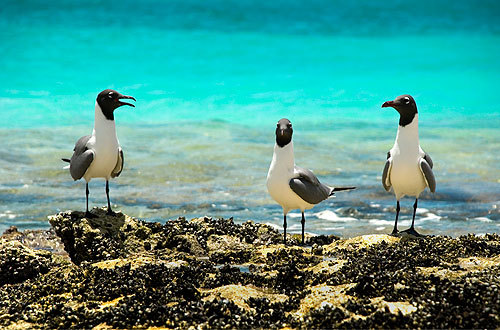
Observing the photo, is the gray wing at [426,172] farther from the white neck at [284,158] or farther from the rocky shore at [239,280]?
the white neck at [284,158]

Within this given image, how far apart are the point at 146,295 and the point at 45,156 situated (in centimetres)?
1694

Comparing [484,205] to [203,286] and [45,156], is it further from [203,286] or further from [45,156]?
[45,156]

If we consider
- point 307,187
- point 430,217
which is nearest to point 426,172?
point 307,187

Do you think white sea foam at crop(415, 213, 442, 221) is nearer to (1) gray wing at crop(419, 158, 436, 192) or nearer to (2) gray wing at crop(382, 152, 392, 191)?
(2) gray wing at crop(382, 152, 392, 191)

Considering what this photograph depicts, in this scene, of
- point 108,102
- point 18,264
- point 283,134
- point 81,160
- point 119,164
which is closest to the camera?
point 18,264

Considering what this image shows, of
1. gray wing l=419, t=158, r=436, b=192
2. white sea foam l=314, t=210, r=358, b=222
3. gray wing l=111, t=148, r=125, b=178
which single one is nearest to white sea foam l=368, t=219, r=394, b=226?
white sea foam l=314, t=210, r=358, b=222

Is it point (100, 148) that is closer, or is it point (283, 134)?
point (283, 134)

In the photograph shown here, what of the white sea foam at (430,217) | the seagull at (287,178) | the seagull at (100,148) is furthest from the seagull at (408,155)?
the white sea foam at (430,217)

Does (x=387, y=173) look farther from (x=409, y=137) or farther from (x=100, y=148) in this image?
(x=100, y=148)

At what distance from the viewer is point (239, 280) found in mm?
6691

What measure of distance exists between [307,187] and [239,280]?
211cm

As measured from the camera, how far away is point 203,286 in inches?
257

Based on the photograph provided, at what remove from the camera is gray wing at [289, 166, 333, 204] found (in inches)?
330

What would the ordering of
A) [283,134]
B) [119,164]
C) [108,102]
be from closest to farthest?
[283,134], [108,102], [119,164]
